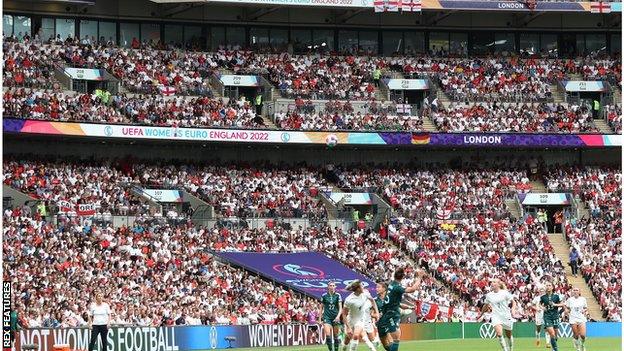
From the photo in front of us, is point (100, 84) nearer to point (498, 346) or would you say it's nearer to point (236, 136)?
point (236, 136)

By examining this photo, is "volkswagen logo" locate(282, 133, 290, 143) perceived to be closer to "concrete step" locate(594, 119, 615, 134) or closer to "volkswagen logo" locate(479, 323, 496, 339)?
"volkswagen logo" locate(479, 323, 496, 339)

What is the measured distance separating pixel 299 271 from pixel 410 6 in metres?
20.5

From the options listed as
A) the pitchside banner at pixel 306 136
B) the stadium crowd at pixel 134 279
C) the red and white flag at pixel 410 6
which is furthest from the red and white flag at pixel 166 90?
the red and white flag at pixel 410 6

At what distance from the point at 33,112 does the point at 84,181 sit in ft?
13.2

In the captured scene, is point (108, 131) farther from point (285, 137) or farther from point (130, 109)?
point (285, 137)

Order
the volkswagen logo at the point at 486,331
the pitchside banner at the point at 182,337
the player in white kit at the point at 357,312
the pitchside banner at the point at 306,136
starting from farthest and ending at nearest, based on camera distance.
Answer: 1. the pitchside banner at the point at 306,136
2. the volkswagen logo at the point at 486,331
3. the pitchside banner at the point at 182,337
4. the player in white kit at the point at 357,312

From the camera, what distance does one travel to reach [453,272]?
58812mm

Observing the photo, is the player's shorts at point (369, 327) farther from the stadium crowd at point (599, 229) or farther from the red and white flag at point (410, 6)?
the red and white flag at point (410, 6)

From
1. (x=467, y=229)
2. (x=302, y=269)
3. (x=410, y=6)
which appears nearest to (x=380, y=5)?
(x=410, y=6)

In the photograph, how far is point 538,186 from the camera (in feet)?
231

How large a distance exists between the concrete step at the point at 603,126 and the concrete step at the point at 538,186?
4.42m

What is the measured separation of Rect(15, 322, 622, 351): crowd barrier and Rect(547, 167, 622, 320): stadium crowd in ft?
13.0

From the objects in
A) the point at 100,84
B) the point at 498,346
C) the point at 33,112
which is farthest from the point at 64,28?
the point at 498,346

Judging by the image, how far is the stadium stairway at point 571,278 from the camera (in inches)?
2297
